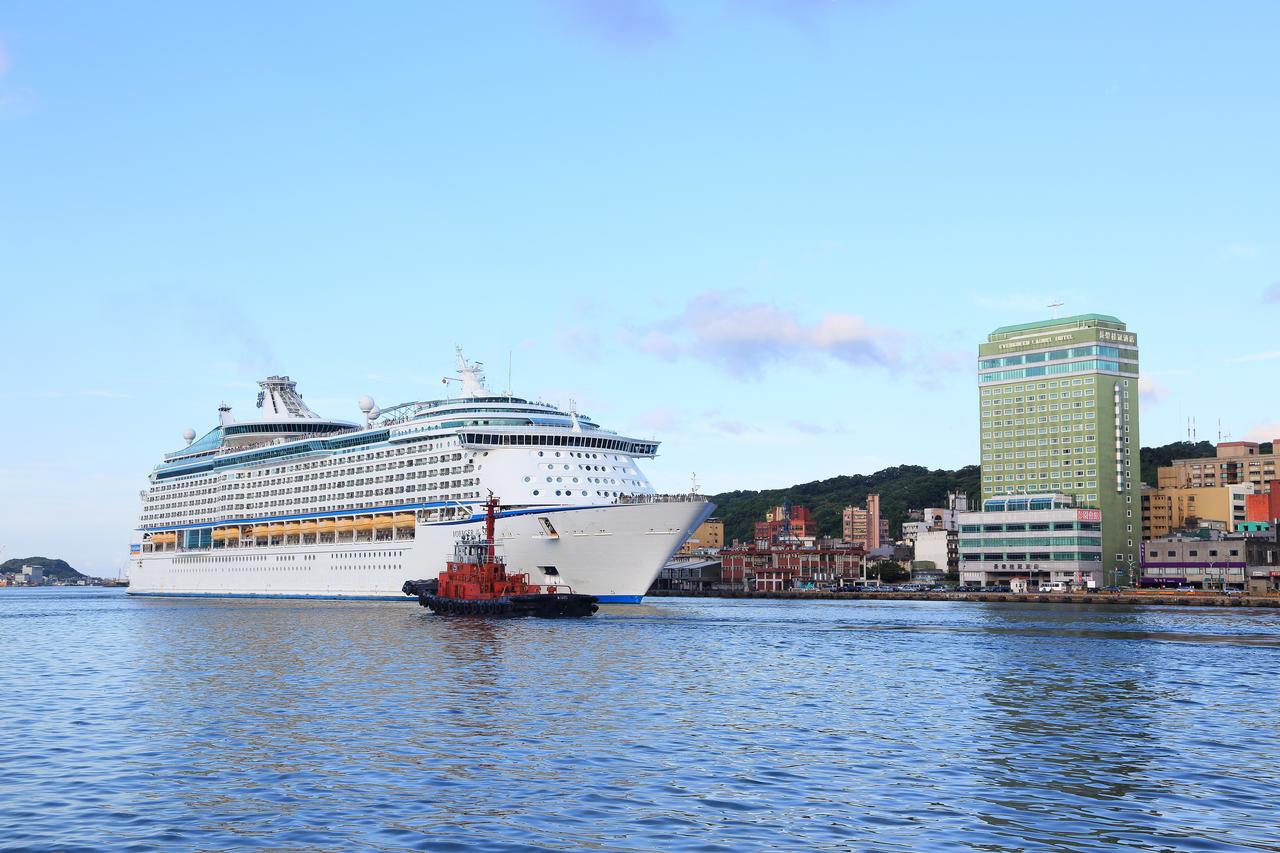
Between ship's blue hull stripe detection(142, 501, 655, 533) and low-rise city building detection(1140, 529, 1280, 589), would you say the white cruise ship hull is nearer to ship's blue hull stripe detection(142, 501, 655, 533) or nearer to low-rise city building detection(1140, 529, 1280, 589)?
ship's blue hull stripe detection(142, 501, 655, 533)

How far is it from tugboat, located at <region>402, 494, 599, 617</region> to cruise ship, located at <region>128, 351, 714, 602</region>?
9.27 feet

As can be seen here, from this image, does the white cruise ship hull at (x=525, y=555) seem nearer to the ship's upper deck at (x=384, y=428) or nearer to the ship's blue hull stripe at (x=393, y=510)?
the ship's blue hull stripe at (x=393, y=510)

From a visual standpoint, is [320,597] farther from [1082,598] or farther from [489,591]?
[1082,598]

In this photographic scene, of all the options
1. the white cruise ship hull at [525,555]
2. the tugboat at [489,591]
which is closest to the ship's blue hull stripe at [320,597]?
the white cruise ship hull at [525,555]

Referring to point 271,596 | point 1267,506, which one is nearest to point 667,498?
Answer: point 271,596

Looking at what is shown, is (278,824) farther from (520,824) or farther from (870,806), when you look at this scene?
(870,806)

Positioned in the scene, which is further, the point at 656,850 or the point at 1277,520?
the point at 1277,520

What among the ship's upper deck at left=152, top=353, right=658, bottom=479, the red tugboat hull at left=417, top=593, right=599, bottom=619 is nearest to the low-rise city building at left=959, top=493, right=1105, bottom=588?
the ship's upper deck at left=152, top=353, right=658, bottom=479

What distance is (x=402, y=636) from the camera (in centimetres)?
6894

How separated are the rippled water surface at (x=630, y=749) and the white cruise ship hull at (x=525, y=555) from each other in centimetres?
2794

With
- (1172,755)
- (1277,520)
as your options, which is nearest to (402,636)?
(1172,755)

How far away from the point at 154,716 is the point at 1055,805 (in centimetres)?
2605

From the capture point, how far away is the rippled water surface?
22594 millimetres

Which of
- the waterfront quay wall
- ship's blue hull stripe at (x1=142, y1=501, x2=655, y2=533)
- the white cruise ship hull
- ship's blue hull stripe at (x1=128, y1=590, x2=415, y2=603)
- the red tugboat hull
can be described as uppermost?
ship's blue hull stripe at (x1=142, y1=501, x2=655, y2=533)
